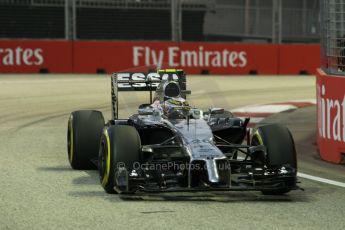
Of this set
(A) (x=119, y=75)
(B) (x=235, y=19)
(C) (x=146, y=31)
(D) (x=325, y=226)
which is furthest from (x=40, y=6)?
(D) (x=325, y=226)

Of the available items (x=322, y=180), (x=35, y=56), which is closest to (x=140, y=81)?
(x=322, y=180)

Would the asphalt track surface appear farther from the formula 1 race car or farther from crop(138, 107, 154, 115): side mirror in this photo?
crop(138, 107, 154, 115): side mirror

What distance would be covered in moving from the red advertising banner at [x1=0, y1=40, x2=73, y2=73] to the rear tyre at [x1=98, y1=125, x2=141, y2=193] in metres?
17.0

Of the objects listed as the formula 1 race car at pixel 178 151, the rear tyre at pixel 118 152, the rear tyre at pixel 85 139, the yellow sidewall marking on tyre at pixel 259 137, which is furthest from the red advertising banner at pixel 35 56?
the rear tyre at pixel 118 152

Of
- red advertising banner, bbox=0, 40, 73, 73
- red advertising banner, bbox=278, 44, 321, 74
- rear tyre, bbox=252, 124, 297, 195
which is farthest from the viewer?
red advertising banner, bbox=278, 44, 321, 74

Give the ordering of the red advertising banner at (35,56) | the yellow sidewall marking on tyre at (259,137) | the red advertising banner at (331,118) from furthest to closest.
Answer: the red advertising banner at (35,56) < the red advertising banner at (331,118) < the yellow sidewall marking on tyre at (259,137)

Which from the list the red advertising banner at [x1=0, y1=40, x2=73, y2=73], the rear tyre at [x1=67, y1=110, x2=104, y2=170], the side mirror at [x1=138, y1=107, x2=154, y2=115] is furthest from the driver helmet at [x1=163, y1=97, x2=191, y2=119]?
the red advertising banner at [x1=0, y1=40, x2=73, y2=73]

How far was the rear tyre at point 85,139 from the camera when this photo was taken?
407 inches

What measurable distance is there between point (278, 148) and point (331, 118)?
2.68m

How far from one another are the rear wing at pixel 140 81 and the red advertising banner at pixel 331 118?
1844 mm

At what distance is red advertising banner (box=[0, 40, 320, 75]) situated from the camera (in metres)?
25.7

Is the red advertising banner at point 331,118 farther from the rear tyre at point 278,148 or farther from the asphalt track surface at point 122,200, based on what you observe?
the rear tyre at point 278,148

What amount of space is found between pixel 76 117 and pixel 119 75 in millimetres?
1092

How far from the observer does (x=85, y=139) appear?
1033 cm
